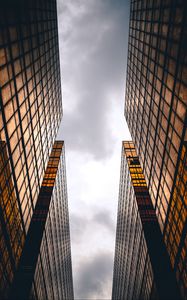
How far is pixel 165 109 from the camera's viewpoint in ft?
79.9

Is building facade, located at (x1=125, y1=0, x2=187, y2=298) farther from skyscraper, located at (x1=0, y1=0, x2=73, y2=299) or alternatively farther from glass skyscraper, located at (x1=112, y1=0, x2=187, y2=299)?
skyscraper, located at (x1=0, y1=0, x2=73, y2=299)

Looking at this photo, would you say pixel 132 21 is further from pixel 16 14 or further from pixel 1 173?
pixel 1 173

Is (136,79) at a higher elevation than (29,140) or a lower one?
higher

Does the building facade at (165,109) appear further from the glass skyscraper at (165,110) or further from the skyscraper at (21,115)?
the skyscraper at (21,115)

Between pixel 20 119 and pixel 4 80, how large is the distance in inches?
235

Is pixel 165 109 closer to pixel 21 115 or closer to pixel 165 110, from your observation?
pixel 165 110

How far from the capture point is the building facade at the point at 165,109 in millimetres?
20078

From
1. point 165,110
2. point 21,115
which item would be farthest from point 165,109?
point 21,115

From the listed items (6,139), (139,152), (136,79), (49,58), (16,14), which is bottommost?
(139,152)

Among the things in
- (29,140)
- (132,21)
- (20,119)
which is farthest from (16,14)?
(132,21)

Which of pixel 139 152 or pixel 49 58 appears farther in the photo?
pixel 139 152

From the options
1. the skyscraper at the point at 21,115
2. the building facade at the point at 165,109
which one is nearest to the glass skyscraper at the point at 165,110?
the building facade at the point at 165,109

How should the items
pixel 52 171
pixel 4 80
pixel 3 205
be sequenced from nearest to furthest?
pixel 4 80 → pixel 3 205 → pixel 52 171

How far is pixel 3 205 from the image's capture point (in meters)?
22.2
